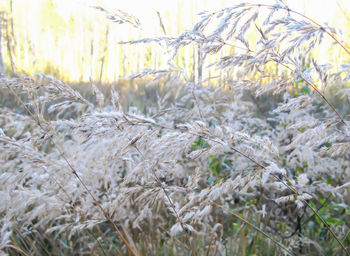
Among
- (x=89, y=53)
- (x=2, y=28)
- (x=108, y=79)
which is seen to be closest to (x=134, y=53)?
(x=108, y=79)

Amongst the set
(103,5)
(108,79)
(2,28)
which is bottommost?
(108,79)

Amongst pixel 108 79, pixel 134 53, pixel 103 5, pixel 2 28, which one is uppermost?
pixel 103 5

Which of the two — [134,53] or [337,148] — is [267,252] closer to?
[337,148]

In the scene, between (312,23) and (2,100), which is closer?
(312,23)

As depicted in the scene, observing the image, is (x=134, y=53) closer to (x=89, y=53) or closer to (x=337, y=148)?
(x=89, y=53)

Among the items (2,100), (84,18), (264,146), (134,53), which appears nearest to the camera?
(264,146)

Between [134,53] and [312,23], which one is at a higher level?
[312,23]

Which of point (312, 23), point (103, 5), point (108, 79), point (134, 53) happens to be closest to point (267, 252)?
point (312, 23)

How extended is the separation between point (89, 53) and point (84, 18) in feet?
10.6

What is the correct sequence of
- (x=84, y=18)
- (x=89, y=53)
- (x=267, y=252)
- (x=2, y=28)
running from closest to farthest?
1. (x=267, y=252)
2. (x=2, y=28)
3. (x=89, y=53)
4. (x=84, y=18)

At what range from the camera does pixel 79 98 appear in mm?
1052

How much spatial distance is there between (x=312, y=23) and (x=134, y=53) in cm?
1003

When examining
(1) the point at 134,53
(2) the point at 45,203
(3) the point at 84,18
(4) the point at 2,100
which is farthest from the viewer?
(3) the point at 84,18

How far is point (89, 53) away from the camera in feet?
40.9
